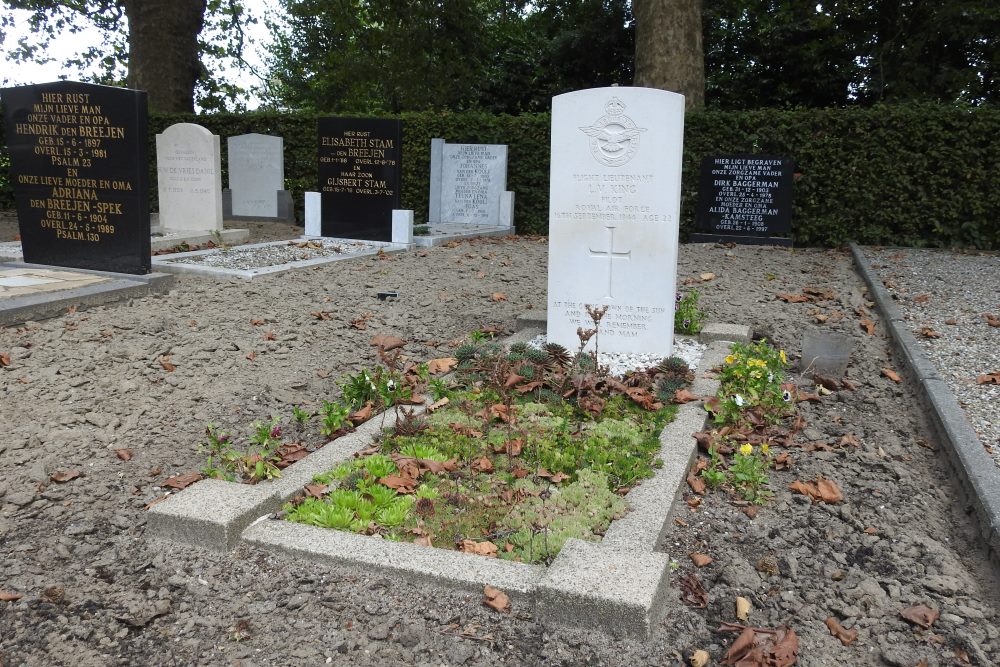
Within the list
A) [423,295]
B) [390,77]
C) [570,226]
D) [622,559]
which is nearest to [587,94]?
[570,226]

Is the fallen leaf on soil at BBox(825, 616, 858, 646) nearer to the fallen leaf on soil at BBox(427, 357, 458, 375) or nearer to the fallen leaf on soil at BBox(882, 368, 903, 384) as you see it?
the fallen leaf on soil at BBox(427, 357, 458, 375)

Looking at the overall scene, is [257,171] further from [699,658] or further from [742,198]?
[699,658]

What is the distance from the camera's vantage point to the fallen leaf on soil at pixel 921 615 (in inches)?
108

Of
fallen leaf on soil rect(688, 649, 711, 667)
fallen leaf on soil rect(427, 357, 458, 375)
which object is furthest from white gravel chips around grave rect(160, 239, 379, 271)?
fallen leaf on soil rect(688, 649, 711, 667)

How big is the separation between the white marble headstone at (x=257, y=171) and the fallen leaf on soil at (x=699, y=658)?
14063 mm

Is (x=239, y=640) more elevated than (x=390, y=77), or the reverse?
(x=390, y=77)

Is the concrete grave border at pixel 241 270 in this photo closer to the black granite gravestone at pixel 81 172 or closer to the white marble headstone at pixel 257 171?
the black granite gravestone at pixel 81 172

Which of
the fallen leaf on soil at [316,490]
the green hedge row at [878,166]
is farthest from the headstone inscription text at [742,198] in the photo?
the fallen leaf on soil at [316,490]

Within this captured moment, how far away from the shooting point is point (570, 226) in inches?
221

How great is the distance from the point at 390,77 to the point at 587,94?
1777cm

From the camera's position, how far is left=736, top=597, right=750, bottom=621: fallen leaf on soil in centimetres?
277

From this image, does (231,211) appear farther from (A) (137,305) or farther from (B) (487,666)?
(B) (487,666)

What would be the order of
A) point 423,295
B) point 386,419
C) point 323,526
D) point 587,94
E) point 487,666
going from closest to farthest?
point 487,666 < point 323,526 < point 386,419 < point 587,94 < point 423,295

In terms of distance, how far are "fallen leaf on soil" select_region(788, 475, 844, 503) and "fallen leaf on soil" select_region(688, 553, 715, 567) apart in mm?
823
